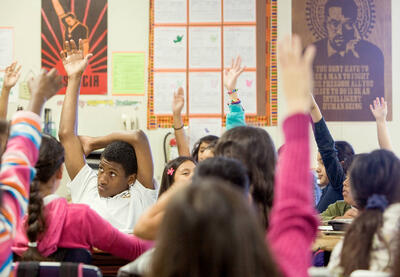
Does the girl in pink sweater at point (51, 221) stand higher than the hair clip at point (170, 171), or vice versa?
the hair clip at point (170, 171)

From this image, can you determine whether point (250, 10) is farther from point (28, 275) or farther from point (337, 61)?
point (28, 275)

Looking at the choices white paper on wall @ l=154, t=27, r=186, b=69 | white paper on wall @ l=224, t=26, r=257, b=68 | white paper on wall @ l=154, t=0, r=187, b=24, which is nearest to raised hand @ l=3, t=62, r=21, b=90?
white paper on wall @ l=154, t=27, r=186, b=69

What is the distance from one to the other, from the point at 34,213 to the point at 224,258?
40.9 inches

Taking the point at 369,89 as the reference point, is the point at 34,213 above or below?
below

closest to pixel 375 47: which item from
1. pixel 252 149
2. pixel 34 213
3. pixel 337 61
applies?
pixel 337 61

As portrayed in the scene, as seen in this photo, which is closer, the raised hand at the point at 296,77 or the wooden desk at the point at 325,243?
the raised hand at the point at 296,77

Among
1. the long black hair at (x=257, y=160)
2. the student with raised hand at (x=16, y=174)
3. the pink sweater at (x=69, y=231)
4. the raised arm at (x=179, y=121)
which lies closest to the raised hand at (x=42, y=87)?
the student with raised hand at (x=16, y=174)

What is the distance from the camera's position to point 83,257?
5.78 feet

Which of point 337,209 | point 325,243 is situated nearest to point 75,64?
point 325,243

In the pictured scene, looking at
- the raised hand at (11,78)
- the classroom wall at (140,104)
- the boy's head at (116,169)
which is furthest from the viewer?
the classroom wall at (140,104)

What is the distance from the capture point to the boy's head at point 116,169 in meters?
2.80

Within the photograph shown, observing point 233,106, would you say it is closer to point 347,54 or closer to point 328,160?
point 328,160

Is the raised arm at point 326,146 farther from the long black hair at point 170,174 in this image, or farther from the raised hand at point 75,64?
the raised hand at point 75,64

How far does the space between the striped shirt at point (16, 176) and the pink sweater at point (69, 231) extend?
406 mm
